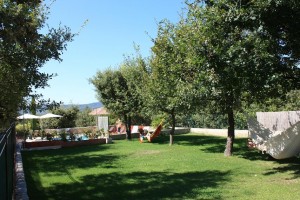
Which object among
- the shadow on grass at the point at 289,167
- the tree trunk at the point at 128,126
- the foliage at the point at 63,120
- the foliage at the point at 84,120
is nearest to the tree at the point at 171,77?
the shadow on grass at the point at 289,167

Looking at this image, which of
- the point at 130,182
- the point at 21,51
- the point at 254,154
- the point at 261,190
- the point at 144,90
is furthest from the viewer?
the point at 144,90

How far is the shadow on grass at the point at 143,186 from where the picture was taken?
9.14 metres

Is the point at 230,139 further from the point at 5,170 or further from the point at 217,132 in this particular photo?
the point at 5,170

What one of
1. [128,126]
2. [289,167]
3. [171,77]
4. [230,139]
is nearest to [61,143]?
[128,126]

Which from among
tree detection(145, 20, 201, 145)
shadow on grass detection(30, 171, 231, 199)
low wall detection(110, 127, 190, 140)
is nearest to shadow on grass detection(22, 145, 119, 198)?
shadow on grass detection(30, 171, 231, 199)

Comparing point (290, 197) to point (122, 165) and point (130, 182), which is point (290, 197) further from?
point (122, 165)

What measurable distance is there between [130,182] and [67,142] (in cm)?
1456

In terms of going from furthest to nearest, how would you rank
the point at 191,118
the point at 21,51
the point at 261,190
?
the point at 191,118
the point at 261,190
the point at 21,51

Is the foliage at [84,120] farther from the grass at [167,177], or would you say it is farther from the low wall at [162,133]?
the grass at [167,177]

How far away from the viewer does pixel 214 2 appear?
9711 millimetres

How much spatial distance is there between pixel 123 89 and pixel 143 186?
19.8 metres

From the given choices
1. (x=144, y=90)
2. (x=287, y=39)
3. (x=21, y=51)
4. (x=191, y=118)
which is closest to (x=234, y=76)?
A: (x=287, y=39)

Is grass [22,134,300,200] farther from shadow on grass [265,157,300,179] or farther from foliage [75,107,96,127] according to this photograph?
foliage [75,107,96,127]

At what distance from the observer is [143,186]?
10.3m
